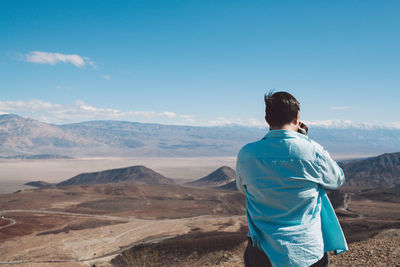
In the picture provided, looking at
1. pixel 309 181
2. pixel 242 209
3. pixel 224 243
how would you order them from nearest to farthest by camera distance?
pixel 309 181 → pixel 224 243 → pixel 242 209

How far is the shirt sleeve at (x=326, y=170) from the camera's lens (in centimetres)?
236

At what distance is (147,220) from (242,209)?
20.4 meters

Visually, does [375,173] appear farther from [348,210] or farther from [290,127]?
[290,127]

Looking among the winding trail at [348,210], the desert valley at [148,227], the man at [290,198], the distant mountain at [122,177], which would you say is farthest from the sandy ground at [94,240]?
the distant mountain at [122,177]

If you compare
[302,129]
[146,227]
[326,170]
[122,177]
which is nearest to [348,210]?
[146,227]

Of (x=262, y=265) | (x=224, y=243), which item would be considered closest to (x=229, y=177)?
(x=224, y=243)

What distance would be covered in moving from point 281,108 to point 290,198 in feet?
2.27

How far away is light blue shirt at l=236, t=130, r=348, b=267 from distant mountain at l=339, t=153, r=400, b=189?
12103cm

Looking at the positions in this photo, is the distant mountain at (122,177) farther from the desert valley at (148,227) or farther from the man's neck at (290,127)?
the man's neck at (290,127)

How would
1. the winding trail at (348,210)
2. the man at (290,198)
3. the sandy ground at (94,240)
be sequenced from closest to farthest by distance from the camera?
the man at (290,198) → the sandy ground at (94,240) → the winding trail at (348,210)

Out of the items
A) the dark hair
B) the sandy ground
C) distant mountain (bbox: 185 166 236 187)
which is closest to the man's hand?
the dark hair

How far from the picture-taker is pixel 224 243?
21594 mm

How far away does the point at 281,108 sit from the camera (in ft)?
8.28

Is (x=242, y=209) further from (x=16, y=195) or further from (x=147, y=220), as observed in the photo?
(x=16, y=195)
